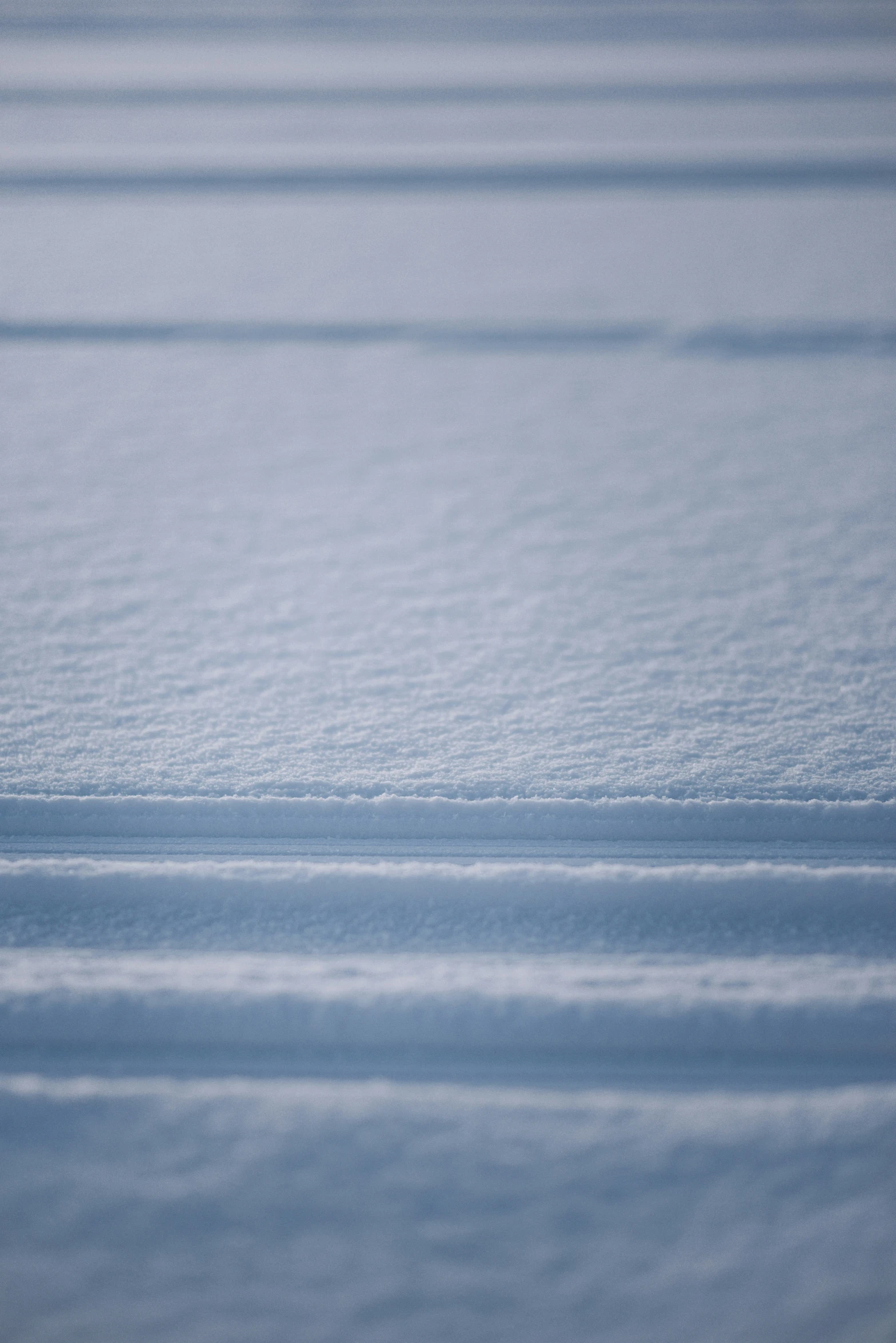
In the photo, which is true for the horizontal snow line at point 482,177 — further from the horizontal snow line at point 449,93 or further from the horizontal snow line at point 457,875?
the horizontal snow line at point 457,875

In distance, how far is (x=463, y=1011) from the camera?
352 millimetres

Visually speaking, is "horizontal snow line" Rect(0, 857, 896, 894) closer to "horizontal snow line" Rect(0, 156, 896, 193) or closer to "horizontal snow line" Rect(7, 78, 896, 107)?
"horizontal snow line" Rect(0, 156, 896, 193)

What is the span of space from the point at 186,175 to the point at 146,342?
73cm

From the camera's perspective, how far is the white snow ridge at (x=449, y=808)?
0.30 metres

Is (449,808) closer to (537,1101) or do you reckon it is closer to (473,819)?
(473,819)

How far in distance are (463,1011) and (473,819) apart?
0.11 metres

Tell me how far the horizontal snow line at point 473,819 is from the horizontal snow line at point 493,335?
0.68 metres

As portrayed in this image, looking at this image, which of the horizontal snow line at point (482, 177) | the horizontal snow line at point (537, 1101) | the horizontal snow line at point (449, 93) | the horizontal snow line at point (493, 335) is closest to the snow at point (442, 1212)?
the horizontal snow line at point (537, 1101)

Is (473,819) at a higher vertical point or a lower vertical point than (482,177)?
lower

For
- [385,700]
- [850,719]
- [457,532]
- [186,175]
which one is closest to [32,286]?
[186,175]

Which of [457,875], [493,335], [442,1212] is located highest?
[493,335]

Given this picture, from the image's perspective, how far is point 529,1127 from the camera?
12.7 inches

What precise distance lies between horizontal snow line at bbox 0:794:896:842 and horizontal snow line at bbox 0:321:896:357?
2.23 ft

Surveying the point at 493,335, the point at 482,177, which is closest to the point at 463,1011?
the point at 493,335
